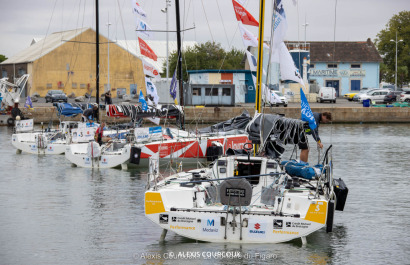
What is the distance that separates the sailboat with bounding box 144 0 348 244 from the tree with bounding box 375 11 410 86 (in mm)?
72687

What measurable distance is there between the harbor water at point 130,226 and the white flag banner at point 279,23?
15.4ft

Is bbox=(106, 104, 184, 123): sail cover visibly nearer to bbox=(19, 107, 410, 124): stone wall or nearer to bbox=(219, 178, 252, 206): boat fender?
bbox=(219, 178, 252, 206): boat fender

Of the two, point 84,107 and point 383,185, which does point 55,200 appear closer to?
point 383,185

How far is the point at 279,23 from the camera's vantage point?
16.4 meters

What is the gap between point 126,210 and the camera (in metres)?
17.8

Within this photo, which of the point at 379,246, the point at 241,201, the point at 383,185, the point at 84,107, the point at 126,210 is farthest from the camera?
the point at 84,107

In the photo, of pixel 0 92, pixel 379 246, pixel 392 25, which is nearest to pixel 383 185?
pixel 379 246

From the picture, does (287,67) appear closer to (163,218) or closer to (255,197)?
(255,197)

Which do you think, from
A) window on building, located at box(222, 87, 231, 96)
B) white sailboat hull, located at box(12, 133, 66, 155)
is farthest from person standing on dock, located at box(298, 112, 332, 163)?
window on building, located at box(222, 87, 231, 96)

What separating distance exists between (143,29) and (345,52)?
5328cm

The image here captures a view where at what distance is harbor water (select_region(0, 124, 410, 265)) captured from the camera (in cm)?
1303

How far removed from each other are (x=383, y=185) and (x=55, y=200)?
10682mm

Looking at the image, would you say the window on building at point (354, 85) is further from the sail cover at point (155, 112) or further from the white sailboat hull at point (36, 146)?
the sail cover at point (155, 112)

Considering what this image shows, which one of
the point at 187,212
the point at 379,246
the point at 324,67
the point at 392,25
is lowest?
the point at 379,246
